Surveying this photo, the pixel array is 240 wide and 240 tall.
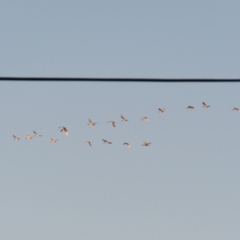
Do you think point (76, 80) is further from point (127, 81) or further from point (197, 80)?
point (197, 80)

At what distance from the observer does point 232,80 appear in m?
18.0

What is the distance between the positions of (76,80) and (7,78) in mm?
1500

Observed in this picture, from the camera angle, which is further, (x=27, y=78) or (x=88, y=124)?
(x=88, y=124)

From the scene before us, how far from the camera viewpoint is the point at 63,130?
76500mm

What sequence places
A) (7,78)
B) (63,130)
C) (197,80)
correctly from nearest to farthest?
1. (7,78)
2. (197,80)
3. (63,130)

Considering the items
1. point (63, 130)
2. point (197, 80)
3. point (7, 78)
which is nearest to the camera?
point (7, 78)

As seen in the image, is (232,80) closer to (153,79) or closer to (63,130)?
(153,79)

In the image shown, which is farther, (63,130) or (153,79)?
(63,130)

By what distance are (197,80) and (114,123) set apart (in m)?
61.8

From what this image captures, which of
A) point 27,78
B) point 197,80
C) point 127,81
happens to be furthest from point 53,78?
point 197,80

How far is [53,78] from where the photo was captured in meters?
17.0

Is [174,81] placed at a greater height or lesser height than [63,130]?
greater

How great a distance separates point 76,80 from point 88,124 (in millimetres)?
59734

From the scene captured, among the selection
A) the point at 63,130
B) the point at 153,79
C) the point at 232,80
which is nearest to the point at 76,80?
the point at 153,79
